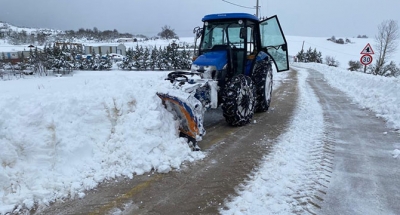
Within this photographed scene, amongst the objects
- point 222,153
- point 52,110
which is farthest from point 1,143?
point 222,153

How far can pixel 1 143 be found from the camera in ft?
10.1

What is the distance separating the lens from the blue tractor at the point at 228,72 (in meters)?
4.46

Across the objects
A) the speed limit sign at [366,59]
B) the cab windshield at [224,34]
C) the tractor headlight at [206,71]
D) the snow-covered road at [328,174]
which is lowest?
the snow-covered road at [328,174]

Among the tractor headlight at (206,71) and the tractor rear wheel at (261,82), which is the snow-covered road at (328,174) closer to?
the tractor rear wheel at (261,82)

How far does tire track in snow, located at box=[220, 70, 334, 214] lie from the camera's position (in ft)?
9.48

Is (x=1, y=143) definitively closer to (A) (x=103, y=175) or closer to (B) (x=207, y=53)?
(A) (x=103, y=175)

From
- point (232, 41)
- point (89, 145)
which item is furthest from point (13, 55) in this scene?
point (89, 145)

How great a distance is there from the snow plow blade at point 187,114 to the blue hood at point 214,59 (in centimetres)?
156

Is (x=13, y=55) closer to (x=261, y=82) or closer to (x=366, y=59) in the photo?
(x=366, y=59)

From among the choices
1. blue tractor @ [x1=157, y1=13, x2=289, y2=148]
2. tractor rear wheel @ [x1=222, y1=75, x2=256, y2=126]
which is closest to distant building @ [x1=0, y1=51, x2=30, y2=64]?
blue tractor @ [x1=157, y1=13, x2=289, y2=148]

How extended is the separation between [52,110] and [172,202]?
203 centimetres

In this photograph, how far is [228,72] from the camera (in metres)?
6.26

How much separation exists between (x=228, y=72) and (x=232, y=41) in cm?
74

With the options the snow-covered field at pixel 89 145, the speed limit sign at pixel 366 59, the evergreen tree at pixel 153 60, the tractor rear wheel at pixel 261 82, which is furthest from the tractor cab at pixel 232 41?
the evergreen tree at pixel 153 60
